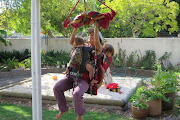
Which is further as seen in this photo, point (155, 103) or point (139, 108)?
point (155, 103)

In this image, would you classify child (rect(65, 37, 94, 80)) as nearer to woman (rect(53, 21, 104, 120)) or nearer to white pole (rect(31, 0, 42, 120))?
woman (rect(53, 21, 104, 120))

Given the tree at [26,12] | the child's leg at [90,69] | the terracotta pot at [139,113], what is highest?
the tree at [26,12]

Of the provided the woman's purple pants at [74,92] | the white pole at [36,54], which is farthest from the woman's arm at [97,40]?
the white pole at [36,54]

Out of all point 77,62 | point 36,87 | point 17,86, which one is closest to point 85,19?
point 77,62

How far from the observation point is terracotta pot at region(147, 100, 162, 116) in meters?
5.25

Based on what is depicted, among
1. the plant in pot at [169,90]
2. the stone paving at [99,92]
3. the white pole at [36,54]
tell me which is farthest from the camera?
the stone paving at [99,92]

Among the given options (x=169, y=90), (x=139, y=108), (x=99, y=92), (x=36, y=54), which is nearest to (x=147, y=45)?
(x=99, y=92)

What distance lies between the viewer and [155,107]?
526 cm

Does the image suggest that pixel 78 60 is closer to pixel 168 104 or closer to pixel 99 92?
pixel 168 104

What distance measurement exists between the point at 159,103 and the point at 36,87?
319 cm

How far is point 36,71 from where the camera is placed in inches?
131

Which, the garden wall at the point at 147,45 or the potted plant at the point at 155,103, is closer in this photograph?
the potted plant at the point at 155,103

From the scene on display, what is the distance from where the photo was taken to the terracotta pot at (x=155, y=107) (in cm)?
525

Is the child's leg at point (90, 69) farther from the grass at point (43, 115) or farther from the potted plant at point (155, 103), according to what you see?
the potted plant at point (155, 103)
